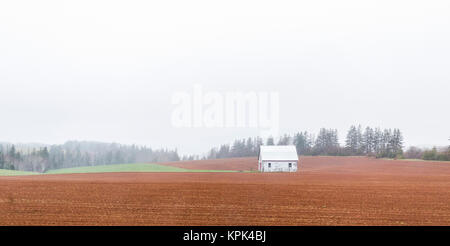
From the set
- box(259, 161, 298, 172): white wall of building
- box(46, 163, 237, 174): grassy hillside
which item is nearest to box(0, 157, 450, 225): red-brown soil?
box(259, 161, 298, 172): white wall of building

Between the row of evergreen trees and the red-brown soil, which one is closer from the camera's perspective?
the red-brown soil

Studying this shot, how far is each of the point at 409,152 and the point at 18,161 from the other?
4447cm

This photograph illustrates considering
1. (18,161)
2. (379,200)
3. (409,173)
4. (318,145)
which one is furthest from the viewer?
(18,161)

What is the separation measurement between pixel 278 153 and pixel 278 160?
3.05 feet

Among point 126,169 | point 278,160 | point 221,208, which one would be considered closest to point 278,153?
point 278,160

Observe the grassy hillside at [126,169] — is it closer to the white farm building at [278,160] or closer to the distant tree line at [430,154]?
the white farm building at [278,160]

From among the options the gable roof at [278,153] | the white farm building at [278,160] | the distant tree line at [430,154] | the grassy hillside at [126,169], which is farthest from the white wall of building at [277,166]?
the distant tree line at [430,154]

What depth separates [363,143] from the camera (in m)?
33.7

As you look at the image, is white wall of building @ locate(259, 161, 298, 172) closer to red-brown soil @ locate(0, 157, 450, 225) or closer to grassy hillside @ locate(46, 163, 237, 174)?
grassy hillside @ locate(46, 163, 237, 174)

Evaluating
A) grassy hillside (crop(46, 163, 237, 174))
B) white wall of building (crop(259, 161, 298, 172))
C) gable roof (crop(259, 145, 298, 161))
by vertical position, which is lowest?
grassy hillside (crop(46, 163, 237, 174))

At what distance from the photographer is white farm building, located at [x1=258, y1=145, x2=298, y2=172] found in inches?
1232

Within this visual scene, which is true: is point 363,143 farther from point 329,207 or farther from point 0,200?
point 0,200

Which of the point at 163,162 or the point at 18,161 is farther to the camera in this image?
the point at 18,161
